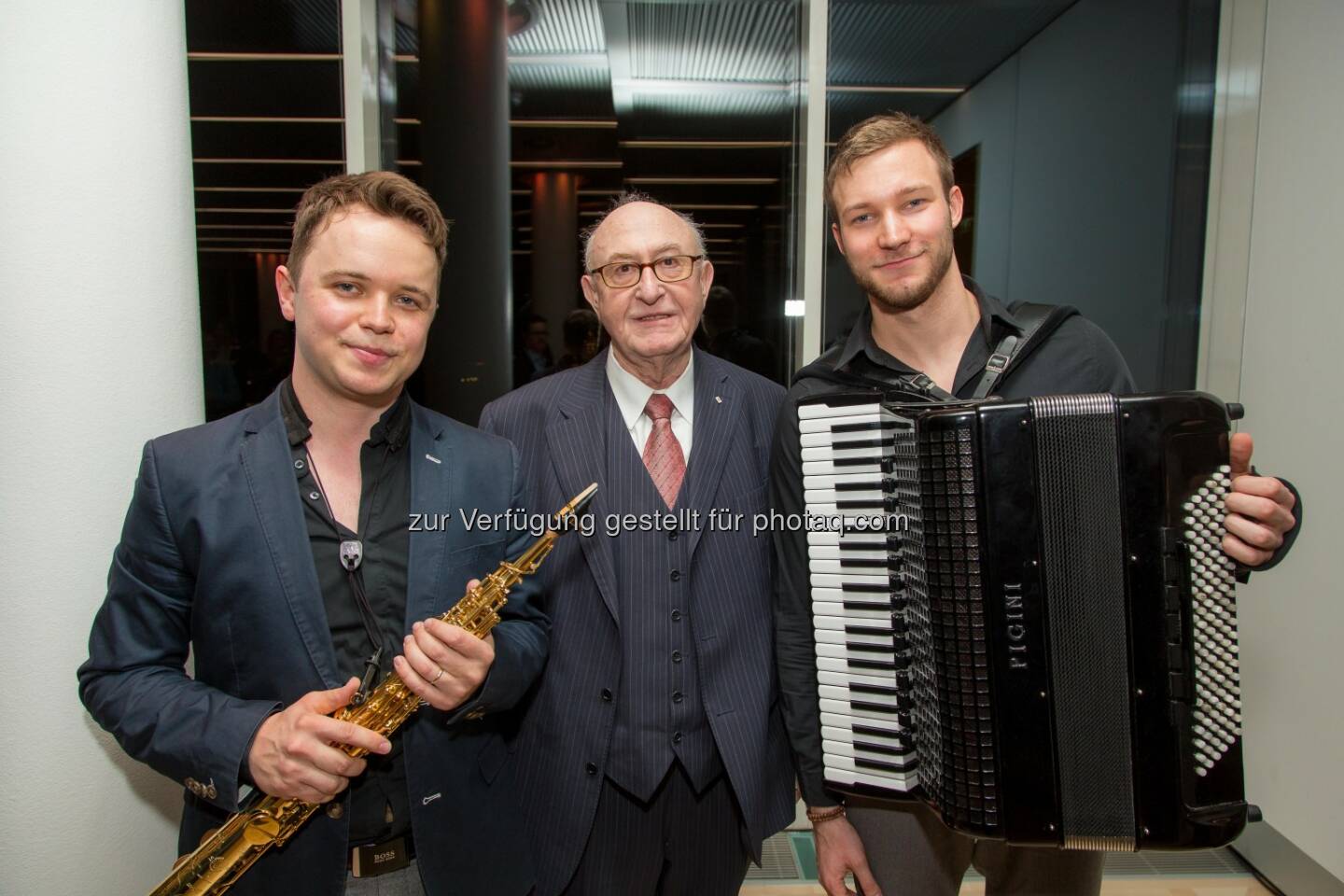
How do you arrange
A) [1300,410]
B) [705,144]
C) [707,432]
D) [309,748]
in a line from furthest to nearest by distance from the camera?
[705,144] → [1300,410] → [707,432] → [309,748]

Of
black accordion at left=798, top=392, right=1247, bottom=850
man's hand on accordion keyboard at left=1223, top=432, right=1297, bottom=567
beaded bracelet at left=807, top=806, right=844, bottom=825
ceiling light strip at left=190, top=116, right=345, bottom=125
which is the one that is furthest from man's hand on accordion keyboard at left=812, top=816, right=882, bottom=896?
ceiling light strip at left=190, top=116, right=345, bottom=125

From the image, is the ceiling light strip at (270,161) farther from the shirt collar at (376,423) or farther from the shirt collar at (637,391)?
the shirt collar at (376,423)

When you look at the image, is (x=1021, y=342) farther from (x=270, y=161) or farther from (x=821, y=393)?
(x=270, y=161)

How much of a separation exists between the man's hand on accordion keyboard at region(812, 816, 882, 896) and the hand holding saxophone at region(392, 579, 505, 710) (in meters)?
0.99

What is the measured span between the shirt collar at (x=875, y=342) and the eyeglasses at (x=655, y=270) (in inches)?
17.9

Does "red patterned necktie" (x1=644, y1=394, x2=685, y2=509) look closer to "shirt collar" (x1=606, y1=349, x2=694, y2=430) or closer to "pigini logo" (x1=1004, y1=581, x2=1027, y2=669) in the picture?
"shirt collar" (x1=606, y1=349, x2=694, y2=430)

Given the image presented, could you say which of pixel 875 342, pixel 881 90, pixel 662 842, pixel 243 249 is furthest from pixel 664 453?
pixel 243 249

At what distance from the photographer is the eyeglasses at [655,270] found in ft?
6.51

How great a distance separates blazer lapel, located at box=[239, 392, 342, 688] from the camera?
1423mm

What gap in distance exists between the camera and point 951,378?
6.25ft

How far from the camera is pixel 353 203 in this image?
1515mm

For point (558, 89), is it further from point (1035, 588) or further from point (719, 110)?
point (1035, 588)

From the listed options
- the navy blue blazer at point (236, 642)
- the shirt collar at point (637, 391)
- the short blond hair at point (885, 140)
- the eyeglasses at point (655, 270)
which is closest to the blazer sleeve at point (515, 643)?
the navy blue blazer at point (236, 642)

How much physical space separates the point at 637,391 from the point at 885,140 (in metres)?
0.86
